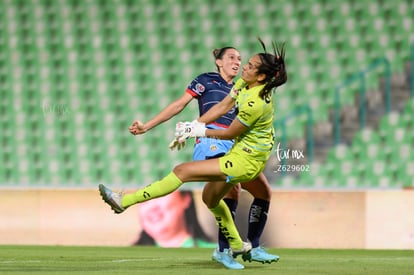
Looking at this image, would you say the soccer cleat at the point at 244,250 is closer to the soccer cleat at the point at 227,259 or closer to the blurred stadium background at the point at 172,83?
the soccer cleat at the point at 227,259

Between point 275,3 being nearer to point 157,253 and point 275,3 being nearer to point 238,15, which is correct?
point 238,15

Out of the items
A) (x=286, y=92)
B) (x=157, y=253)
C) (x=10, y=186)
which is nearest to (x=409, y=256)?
(x=157, y=253)

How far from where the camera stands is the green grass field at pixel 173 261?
754cm

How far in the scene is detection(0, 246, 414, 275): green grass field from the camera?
24.7ft

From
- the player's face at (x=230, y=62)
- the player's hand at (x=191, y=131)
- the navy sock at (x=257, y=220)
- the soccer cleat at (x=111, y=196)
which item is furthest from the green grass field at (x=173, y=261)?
the player's face at (x=230, y=62)

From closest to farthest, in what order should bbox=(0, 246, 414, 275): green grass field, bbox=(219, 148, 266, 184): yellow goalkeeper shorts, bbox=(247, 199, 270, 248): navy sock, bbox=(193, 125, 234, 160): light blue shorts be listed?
bbox=(219, 148, 266, 184): yellow goalkeeper shorts
bbox=(0, 246, 414, 275): green grass field
bbox=(193, 125, 234, 160): light blue shorts
bbox=(247, 199, 270, 248): navy sock

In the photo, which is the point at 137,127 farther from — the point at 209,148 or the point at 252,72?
the point at 252,72

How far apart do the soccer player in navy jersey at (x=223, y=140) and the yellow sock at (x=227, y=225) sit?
216 mm

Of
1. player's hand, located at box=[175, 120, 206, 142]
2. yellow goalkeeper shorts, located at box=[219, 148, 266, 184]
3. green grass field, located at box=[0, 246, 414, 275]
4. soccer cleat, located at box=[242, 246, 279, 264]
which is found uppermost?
player's hand, located at box=[175, 120, 206, 142]

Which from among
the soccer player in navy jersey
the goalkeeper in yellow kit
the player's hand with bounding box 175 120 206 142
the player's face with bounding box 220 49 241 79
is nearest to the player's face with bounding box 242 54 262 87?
the goalkeeper in yellow kit

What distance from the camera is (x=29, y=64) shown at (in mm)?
12828

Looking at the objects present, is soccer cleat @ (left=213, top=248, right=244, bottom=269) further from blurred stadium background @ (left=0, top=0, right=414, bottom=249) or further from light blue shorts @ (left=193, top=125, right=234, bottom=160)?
blurred stadium background @ (left=0, top=0, right=414, bottom=249)

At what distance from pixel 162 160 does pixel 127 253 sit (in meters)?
2.53

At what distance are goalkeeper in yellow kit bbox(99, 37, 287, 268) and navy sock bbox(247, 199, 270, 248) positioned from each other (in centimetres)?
81
